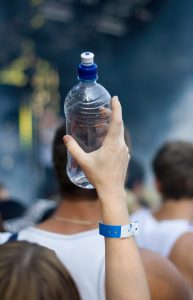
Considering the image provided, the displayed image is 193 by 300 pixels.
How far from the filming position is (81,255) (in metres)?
2.12

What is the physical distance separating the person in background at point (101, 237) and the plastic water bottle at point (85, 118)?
7.2 inches

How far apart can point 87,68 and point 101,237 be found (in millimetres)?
697

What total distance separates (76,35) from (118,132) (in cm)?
910

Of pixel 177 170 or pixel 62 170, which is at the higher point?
pixel 62 170

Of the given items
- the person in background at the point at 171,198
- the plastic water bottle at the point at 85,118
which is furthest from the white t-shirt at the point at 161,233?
the plastic water bottle at the point at 85,118

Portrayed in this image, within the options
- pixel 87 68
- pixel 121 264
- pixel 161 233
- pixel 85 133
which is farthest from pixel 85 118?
pixel 161 233

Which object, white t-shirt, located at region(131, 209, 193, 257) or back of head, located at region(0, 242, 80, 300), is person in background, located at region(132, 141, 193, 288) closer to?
white t-shirt, located at region(131, 209, 193, 257)

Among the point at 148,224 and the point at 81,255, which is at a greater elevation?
the point at 81,255

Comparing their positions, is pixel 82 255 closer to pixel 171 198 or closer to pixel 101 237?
pixel 101 237

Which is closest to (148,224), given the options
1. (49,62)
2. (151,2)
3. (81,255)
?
(81,255)

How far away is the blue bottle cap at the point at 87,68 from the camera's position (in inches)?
66.7

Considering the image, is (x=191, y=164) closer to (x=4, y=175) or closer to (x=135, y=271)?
(x=135, y=271)

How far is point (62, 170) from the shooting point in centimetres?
251

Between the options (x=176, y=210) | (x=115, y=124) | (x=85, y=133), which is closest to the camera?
(x=115, y=124)
